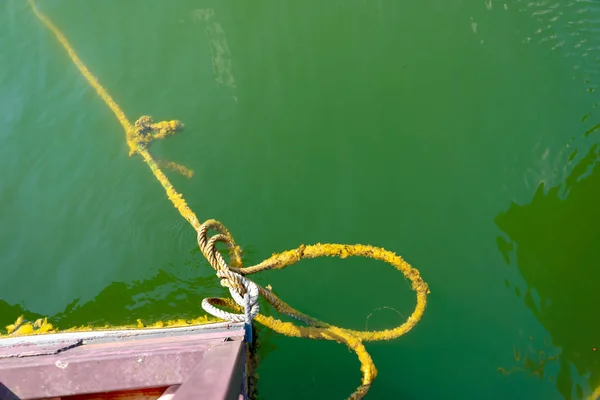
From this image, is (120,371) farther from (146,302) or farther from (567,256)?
(567,256)

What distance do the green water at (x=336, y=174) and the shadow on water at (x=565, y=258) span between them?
15 millimetres

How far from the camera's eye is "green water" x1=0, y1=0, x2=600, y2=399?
2.87 m

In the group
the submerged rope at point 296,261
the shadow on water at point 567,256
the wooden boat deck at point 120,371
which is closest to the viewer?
the wooden boat deck at point 120,371

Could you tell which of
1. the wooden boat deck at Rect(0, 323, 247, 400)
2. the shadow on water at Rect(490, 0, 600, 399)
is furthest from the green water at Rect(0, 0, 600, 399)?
the wooden boat deck at Rect(0, 323, 247, 400)

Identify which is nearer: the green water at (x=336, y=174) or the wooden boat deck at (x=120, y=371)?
the wooden boat deck at (x=120, y=371)

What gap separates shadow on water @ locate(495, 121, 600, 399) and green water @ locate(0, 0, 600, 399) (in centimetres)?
2

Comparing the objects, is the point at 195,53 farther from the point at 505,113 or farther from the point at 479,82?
the point at 505,113

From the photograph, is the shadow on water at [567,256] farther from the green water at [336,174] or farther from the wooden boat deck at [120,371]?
the wooden boat deck at [120,371]

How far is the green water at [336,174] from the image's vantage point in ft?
9.40

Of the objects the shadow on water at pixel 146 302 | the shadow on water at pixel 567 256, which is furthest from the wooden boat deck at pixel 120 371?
the shadow on water at pixel 567 256

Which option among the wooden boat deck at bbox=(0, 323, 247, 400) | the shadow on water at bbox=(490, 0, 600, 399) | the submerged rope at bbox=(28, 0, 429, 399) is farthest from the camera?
the shadow on water at bbox=(490, 0, 600, 399)

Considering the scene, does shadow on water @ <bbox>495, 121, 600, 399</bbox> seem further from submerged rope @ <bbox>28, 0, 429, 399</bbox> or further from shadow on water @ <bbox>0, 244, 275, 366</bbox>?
shadow on water @ <bbox>0, 244, 275, 366</bbox>

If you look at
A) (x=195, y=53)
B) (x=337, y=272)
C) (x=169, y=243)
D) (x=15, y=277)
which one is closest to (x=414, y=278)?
(x=337, y=272)

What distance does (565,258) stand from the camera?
3.03m
